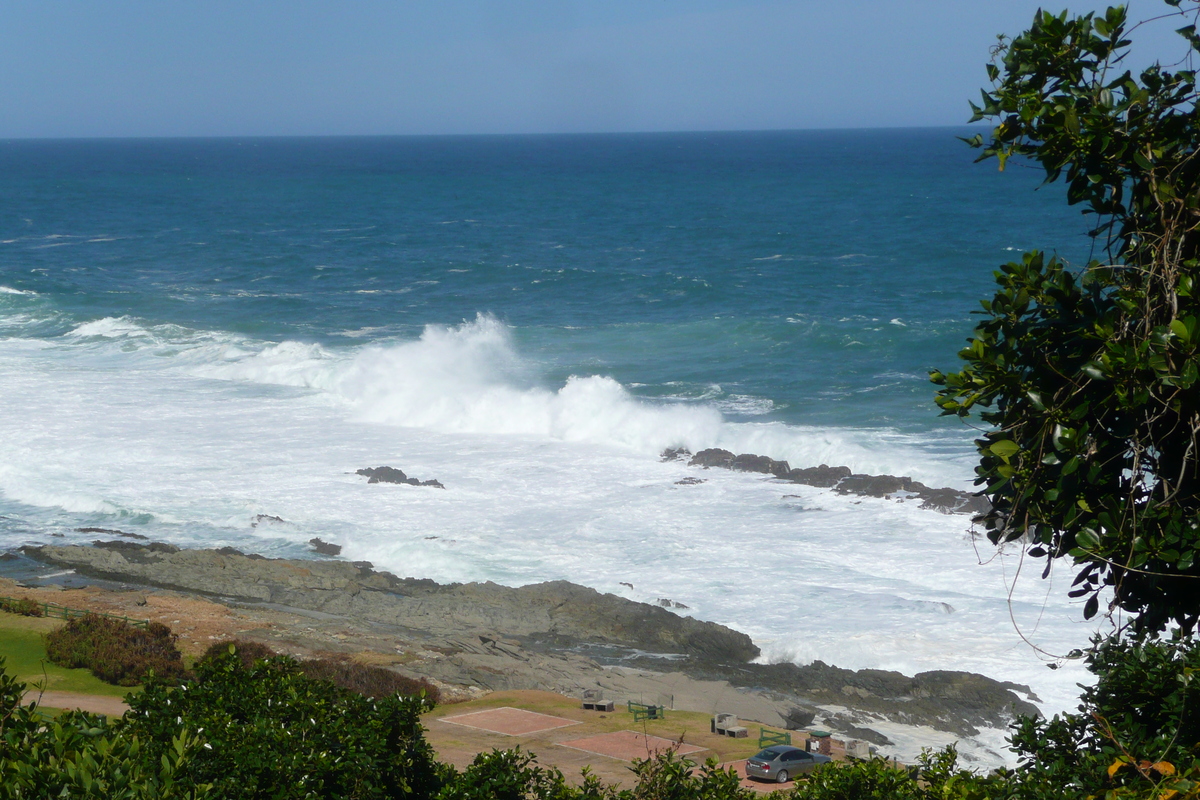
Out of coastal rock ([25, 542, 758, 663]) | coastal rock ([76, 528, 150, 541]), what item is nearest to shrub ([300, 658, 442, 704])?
coastal rock ([25, 542, 758, 663])

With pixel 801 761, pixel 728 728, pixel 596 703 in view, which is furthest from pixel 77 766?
pixel 596 703

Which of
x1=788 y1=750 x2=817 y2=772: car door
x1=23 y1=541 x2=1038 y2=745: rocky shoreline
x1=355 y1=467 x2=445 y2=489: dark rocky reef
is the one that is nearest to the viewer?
x1=788 y1=750 x2=817 y2=772: car door

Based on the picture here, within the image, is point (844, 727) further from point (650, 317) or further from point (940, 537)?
point (650, 317)

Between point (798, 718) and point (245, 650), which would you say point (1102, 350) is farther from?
point (245, 650)

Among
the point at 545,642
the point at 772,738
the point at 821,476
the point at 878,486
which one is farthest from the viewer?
the point at 821,476

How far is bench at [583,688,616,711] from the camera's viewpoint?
1883 cm

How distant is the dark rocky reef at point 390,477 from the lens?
31953 millimetres

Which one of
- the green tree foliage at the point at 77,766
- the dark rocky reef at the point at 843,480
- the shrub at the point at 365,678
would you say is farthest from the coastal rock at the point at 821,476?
the green tree foliage at the point at 77,766

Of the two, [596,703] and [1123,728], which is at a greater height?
[1123,728]

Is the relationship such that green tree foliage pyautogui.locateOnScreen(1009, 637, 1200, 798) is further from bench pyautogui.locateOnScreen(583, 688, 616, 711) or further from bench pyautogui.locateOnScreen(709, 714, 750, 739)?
bench pyautogui.locateOnScreen(583, 688, 616, 711)

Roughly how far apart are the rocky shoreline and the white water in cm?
93

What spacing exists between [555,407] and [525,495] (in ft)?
31.6

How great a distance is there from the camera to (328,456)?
34719 mm

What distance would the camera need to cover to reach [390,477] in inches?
1272
